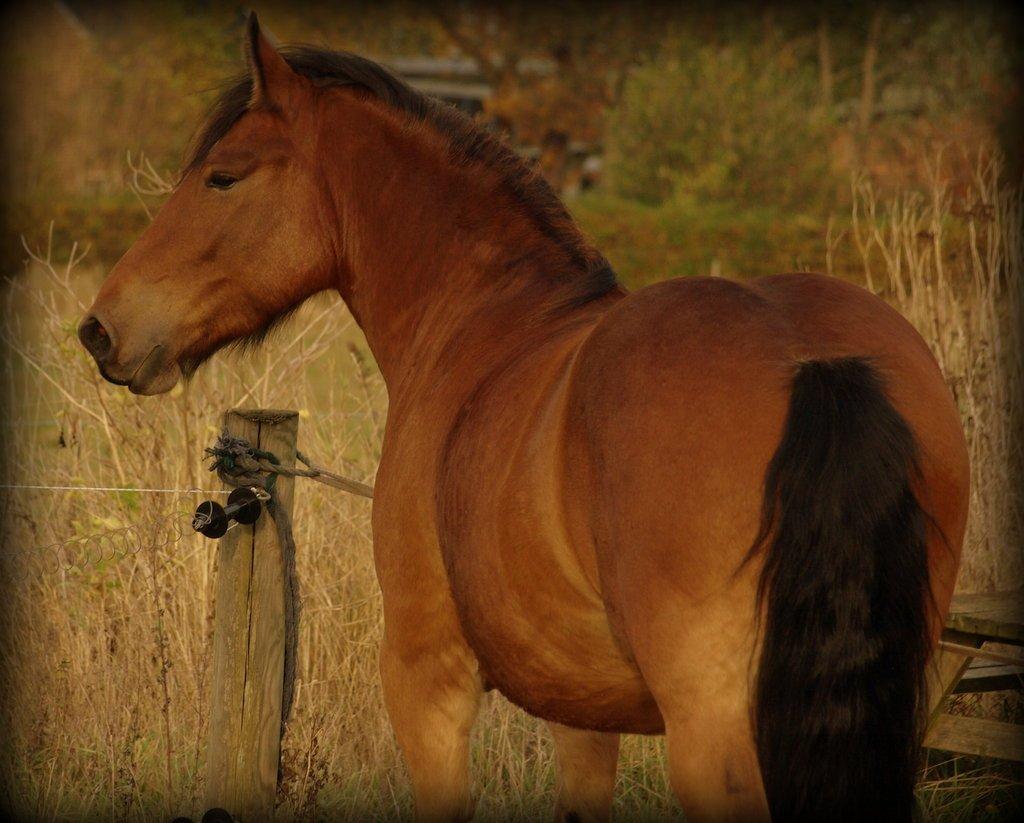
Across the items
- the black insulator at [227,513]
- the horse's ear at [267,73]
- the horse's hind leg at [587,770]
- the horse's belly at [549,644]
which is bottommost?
the horse's hind leg at [587,770]

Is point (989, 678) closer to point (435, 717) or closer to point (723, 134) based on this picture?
point (435, 717)

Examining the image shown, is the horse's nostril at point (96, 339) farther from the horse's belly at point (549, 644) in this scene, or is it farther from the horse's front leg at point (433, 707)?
the horse's belly at point (549, 644)

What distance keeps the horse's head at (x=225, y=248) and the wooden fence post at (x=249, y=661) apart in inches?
12.9

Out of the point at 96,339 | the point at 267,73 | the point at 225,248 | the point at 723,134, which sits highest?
the point at 723,134

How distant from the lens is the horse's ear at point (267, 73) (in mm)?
3260

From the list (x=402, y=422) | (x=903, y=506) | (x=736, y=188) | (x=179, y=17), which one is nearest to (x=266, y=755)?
(x=402, y=422)

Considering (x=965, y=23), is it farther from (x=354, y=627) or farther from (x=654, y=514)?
(x=654, y=514)

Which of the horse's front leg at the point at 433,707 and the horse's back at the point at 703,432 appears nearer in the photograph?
the horse's back at the point at 703,432

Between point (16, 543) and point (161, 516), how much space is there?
919 millimetres

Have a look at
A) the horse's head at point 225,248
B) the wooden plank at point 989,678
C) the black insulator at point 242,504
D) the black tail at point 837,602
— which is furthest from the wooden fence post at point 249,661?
the wooden plank at point 989,678

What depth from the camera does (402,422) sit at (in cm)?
312

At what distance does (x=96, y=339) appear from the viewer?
3256 mm

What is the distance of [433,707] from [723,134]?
17.9m

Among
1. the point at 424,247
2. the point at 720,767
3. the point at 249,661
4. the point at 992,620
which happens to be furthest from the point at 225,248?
the point at 992,620
